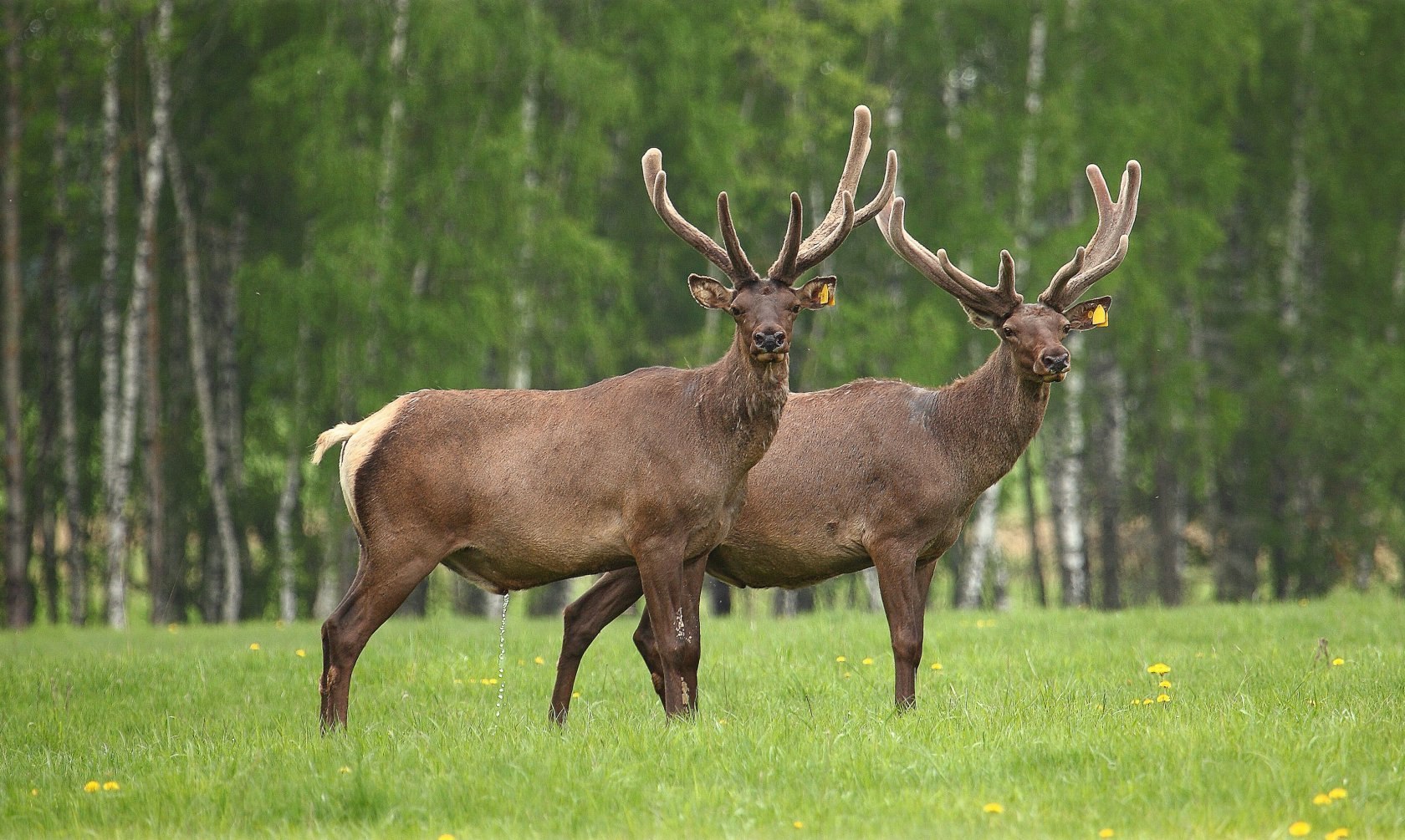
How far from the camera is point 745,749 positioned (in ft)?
20.4

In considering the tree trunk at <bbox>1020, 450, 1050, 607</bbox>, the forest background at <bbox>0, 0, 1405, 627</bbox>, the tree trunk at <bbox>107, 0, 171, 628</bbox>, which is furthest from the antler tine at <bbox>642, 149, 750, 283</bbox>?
the tree trunk at <bbox>1020, 450, 1050, 607</bbox>

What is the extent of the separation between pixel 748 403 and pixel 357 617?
2165 millimetres

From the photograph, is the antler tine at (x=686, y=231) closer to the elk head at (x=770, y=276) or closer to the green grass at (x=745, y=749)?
the elk head at (x=770, y=276)

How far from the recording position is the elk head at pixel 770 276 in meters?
7.47

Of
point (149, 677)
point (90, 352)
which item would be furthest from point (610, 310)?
point (149, 677)

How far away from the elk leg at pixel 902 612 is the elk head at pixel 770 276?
1.37 meters

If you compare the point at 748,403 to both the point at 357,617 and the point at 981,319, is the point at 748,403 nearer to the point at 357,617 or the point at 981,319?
the point at 981,319

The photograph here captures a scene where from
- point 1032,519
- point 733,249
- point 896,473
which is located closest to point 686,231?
point 733,249

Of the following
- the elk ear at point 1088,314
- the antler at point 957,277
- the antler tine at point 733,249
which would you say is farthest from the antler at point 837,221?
the elk ear at point 1088,314

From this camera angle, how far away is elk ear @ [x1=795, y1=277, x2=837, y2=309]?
7.80 meters

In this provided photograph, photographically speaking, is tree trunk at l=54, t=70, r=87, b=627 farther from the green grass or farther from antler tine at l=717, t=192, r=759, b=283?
antler tine at l=717, t=192, r=759, b=283

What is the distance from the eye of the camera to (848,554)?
8.52m

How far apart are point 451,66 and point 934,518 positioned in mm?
11240

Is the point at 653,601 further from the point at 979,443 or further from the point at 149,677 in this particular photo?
the point at 149,677
